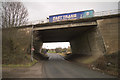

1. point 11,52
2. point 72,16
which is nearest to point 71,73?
point 11,52

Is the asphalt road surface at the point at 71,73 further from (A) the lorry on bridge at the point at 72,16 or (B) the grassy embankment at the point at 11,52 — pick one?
(A) the lorry on bridge at the point at 72,16

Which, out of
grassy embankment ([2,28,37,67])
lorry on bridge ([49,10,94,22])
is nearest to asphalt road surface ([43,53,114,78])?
grassy embankment ([2,28,37,67])

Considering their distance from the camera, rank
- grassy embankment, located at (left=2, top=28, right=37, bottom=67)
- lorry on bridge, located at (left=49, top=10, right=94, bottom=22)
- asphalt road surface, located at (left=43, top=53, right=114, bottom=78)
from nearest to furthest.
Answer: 1. asphalt road surface, located at (left=43, top=53, right=114, bottom=78)
2. grassy embankment, located at (left=2, top=28, right=37, bottom=67)
3. lorry on bridge, located at (left=49, top=10, right=94, bottom=22)

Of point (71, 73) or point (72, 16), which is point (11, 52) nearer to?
point (71, 73)

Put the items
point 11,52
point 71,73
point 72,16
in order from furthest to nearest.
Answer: point 72,16
point 11,52
point 71,73

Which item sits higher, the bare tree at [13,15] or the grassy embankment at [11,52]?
the bare tree at [13,15]

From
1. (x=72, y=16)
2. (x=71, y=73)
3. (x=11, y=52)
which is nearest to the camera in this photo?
(x=71, y=73)

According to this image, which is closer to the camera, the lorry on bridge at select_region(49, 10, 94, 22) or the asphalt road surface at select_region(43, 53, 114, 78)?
the asphalt road surface at select_region(43, 53, 114, 78)

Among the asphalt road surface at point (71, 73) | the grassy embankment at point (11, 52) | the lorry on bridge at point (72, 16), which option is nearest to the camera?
the asphalt road surface at point (71, 73)

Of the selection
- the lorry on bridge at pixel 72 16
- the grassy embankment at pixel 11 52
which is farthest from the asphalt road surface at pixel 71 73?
the lorry on bridge at pixel 72 16

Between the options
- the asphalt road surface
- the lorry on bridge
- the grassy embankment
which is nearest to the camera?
the asphalt road surface

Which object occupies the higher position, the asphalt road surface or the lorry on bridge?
the lorry on bridge

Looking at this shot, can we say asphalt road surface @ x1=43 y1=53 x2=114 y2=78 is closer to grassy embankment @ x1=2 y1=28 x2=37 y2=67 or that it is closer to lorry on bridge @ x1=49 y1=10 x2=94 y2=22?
grassy embankment @ x1=2 y1=28 x2=37 y2=67

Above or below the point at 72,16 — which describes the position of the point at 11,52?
below
